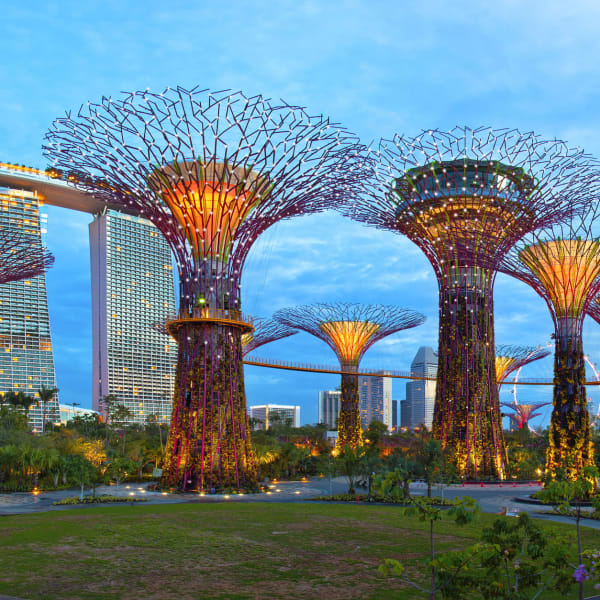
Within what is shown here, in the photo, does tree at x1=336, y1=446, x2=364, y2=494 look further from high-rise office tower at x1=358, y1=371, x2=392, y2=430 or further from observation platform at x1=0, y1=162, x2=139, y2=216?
high-rise office tower at x1=358, y1=371, x2=392, y2=430

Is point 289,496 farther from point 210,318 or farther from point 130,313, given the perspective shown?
point 130,313

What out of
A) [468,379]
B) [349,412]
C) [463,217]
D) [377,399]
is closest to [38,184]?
[349,412]

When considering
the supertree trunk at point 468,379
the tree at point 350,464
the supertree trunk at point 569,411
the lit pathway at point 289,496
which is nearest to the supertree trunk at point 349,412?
the lit pathway at point 289,496

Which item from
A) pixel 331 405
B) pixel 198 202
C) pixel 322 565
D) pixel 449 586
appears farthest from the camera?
pixel 331 405

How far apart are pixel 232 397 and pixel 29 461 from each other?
401 inches

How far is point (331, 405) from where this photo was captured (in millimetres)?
199750

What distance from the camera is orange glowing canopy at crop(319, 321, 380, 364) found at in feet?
145

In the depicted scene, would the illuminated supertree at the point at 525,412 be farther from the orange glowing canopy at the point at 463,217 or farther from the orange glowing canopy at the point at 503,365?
the orange glowing canopy at the point at 463,217

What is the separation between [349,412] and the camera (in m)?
42.5

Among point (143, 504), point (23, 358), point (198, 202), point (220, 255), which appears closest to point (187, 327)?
point (220, 255)

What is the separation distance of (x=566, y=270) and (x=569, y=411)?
5.18 meters

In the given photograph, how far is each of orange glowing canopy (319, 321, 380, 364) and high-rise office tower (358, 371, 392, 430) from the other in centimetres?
10022

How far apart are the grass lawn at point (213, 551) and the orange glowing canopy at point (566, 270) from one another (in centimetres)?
1104

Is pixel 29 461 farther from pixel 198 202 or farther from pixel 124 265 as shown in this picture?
pixel 124 265
